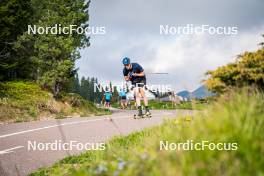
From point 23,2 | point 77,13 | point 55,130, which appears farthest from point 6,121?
point 23,2

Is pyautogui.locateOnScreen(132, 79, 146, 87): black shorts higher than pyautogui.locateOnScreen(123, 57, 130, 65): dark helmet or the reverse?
the reverse

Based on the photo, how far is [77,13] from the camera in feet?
92.9

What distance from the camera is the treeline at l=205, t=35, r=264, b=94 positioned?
6.29 metres

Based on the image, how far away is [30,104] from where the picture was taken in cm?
1925

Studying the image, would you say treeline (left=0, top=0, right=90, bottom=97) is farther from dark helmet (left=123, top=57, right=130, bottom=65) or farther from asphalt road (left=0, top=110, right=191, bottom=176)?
asphalt road (left=0, top=110, right=191, bottom=176)

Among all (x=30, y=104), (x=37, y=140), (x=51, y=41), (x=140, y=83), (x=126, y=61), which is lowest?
(x=37, y=140)

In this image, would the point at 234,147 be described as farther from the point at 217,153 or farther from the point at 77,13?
the point at 77,13

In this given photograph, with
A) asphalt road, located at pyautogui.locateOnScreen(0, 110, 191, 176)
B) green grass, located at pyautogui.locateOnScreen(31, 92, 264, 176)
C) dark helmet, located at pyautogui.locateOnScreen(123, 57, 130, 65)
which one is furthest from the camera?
dark helmet, located at pyautogui.locateOnScreen(123, 57, 130, 65)

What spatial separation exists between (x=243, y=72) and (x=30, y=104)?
48.4ft

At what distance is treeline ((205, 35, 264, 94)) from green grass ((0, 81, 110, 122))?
36.5 feet

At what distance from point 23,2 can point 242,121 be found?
96.2 ft

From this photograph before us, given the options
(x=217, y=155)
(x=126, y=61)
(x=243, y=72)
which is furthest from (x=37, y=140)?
(x=217, y=155)

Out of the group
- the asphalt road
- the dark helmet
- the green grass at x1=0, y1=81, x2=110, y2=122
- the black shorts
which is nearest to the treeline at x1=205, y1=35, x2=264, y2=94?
the asphalt road

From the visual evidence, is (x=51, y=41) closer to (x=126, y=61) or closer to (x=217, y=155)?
(x=126, y=61)
